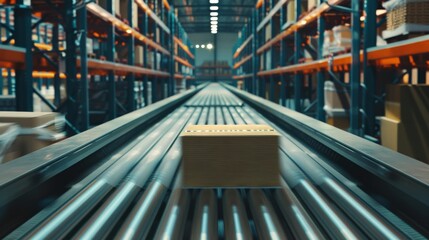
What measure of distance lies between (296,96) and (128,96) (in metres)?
4.14

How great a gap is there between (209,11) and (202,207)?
815 inches

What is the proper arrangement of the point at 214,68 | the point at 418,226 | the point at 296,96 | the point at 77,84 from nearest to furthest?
the point at 418,226 → the point at 77,84 → the point at 296,96 → the point at 214,68

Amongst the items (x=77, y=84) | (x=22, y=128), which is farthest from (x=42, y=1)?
(x=22, y=128)

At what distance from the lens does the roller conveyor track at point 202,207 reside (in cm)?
198

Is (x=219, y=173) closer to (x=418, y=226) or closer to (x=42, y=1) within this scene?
(x=418, y=226)

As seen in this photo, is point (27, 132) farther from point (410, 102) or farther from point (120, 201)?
point (410, 102)

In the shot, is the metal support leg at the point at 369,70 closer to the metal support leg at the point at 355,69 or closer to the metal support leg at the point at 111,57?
the metal support leg at the point at 355,69

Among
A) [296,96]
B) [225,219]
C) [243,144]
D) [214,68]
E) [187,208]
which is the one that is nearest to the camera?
[225,219]

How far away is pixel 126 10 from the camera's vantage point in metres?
10.4

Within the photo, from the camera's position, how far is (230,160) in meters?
2.58

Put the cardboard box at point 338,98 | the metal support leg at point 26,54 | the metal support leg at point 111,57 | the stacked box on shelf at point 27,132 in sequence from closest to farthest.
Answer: the stacked box on shelf at point 27,132 < the metal support leg at point 26,54 < the cardboard box at point 338,98 < the metal support leg at point 111,57

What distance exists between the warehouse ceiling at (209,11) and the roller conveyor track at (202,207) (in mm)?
13687

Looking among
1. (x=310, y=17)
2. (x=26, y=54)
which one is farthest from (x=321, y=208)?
(x=310, y=17)

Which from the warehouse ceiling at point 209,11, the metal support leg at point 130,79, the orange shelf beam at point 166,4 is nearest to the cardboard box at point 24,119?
the metal support leg at point 130,79
